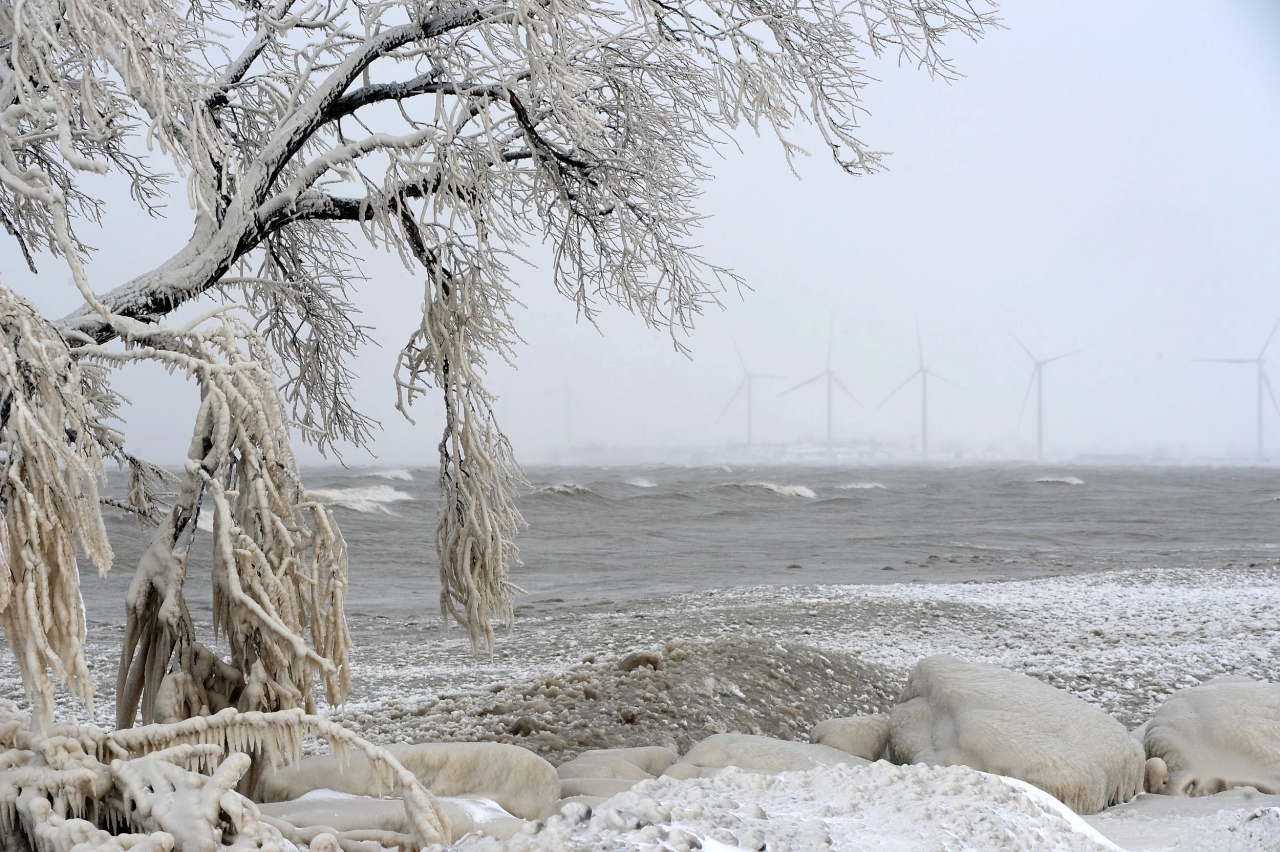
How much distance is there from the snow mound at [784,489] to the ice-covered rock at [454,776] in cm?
3069

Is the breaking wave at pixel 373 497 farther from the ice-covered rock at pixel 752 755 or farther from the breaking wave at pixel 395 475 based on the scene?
the ice-covered rock at pixel 752 755

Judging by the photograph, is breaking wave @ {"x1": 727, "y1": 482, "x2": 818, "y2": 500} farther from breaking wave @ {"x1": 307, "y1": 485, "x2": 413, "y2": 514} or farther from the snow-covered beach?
the snow-covered beach

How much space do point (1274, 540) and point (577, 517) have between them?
1798 centimetres

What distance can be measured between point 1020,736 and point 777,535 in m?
20.4

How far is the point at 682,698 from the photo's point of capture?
263 inches

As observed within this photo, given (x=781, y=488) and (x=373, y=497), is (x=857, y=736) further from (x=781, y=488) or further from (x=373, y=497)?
(x=781, y=488)

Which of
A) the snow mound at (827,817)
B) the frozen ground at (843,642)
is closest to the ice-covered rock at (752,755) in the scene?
the snow mound at (827,817)

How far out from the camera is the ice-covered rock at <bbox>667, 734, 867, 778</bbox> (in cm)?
445

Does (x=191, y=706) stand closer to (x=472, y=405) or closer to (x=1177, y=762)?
(x=472, y=405)

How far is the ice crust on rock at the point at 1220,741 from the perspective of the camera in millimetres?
4602

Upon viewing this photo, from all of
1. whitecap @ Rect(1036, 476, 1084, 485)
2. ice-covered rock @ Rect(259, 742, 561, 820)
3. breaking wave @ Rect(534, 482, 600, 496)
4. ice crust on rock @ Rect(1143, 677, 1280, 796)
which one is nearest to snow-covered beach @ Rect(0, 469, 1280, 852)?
ice-covered rock @ Rect(259, 742, 561, 820)

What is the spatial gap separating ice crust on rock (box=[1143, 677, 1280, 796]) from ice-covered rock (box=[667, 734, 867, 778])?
1612 mm

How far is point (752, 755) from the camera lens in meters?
4.53

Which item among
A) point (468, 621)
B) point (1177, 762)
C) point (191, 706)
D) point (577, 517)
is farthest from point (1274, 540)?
point (191, 706)
